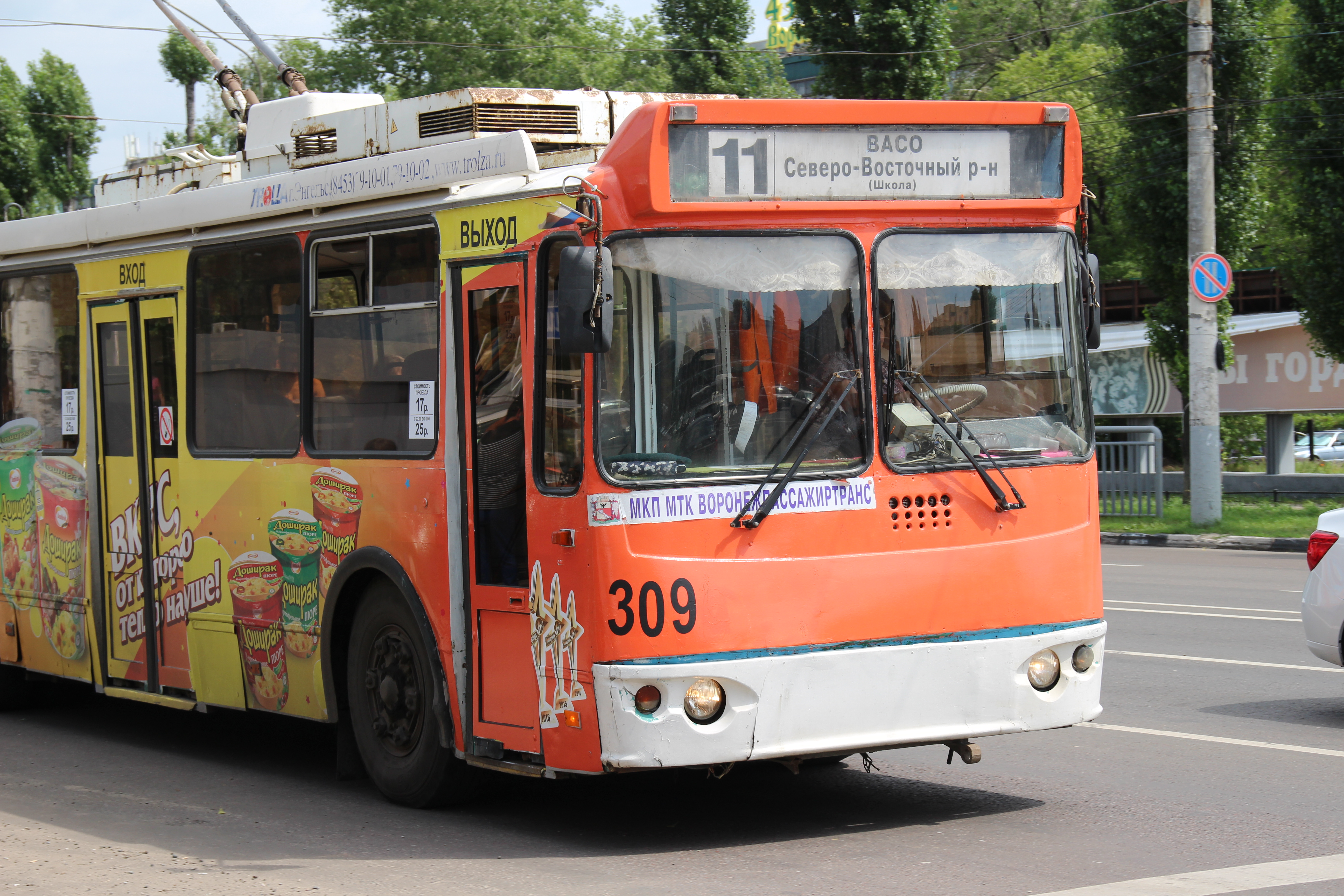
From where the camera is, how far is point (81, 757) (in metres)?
9.21

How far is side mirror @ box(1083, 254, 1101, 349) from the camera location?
273 inches

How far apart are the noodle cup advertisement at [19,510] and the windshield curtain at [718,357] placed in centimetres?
570

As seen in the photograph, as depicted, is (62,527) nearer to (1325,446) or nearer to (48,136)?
(48,136)

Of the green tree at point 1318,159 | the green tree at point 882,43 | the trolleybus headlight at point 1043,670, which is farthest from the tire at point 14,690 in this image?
the green tree at point 1318,159

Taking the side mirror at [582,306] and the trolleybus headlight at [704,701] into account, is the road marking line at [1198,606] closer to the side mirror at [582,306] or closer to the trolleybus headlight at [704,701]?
the trolleybus headlight at [704,701]

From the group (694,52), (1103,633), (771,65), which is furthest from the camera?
(771,65)

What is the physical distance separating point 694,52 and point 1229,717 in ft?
82.6

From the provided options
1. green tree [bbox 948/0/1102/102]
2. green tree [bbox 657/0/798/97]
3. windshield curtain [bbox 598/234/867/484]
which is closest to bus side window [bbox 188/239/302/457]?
windshield curtain [bbox 598/234/867/484]

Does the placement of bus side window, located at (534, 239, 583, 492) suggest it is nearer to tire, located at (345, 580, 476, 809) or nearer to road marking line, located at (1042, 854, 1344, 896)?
tire, located at (345, 580, 476, 809)

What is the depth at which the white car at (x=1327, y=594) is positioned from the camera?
9.02 meters

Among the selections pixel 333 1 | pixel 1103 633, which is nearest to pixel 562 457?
pixel 1103 633

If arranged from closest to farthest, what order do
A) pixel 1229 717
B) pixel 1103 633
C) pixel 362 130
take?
pixel 1103 633 → pixel 362 130 → pixel 1229 717

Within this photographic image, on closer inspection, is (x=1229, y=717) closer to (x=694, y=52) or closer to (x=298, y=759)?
(x=298, y=759)

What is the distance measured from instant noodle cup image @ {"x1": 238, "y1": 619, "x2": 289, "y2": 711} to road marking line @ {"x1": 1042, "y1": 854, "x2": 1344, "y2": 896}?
14.3ft
